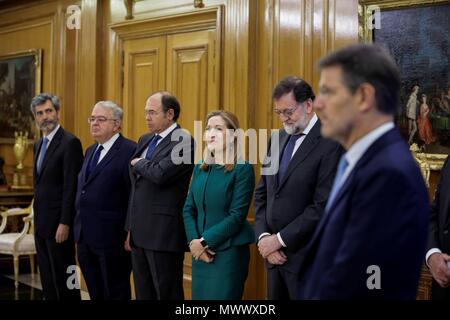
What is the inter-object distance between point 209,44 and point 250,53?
1.91 ft

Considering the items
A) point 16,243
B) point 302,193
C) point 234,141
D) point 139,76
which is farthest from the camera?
point 16,243

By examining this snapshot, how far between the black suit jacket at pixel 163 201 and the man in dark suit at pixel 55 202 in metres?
0.85

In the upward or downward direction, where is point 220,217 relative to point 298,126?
downward

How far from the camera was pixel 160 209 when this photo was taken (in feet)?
13.1

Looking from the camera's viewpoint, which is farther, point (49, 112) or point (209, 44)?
point (209, 44)

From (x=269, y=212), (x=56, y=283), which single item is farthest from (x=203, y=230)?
(x=56, y=283)

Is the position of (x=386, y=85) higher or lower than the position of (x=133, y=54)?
lower

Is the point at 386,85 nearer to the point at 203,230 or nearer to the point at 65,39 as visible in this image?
the point at 203,230

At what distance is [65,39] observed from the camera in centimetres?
714

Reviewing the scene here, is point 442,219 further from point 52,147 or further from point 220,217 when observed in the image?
point 52,147

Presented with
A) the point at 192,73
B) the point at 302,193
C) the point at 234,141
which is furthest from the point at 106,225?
the point at 192,73

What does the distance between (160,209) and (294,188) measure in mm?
1154

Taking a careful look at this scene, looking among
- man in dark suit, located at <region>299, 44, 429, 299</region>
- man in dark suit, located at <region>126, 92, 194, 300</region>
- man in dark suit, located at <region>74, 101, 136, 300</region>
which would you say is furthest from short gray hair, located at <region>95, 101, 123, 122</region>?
man in dark suit, located at <region>299, 44, 429, 299</region>

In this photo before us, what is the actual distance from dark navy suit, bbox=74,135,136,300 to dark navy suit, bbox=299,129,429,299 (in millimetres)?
2861
